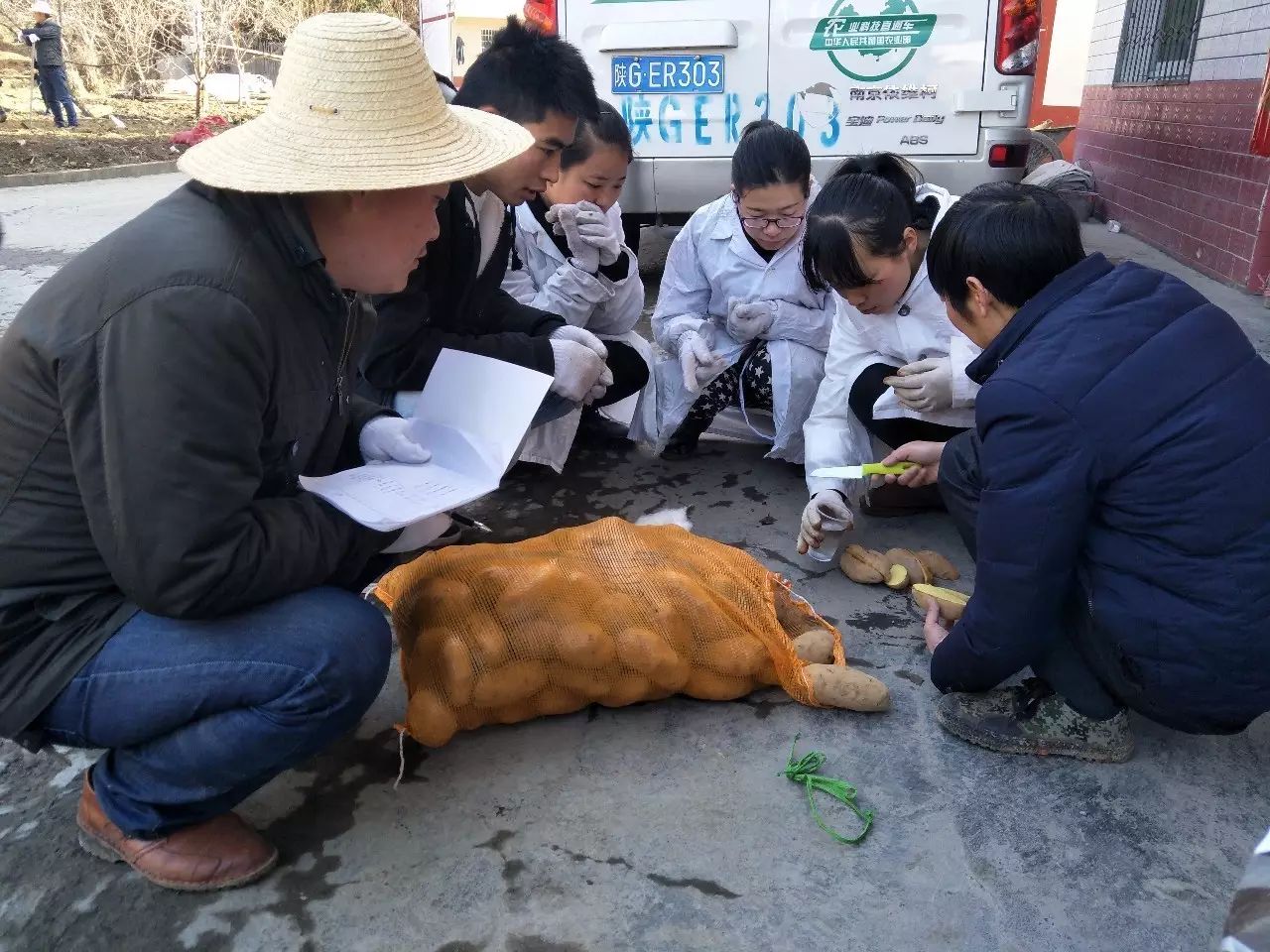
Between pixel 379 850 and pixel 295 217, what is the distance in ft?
3.33

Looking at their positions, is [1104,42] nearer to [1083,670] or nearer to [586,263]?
[586,263]

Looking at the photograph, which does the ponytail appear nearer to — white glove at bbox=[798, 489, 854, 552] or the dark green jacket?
white glove at bbox=[798, 489, 854, 552]

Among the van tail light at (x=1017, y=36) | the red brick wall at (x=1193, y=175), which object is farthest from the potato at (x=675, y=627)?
the red brick wall at (x=1193, y=175)

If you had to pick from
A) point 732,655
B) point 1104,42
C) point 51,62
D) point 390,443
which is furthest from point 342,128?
point 51,62

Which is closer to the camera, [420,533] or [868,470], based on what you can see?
[420,533]

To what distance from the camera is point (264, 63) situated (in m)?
20.0

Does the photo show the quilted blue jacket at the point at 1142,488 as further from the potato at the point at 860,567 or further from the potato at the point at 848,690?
the potato at the point at 860,567

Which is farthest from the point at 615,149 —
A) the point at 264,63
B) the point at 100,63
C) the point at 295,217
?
the point at 264,63

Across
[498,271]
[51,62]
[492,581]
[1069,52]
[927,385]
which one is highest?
[51,62]

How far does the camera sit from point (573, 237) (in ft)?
9.82

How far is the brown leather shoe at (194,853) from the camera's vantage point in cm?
151

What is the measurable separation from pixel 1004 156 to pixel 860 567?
99.8 inches

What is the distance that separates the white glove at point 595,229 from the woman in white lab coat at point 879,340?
0.64 meters

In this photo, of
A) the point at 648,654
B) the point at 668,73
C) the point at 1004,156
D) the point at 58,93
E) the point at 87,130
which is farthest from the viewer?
the point at 87,130
